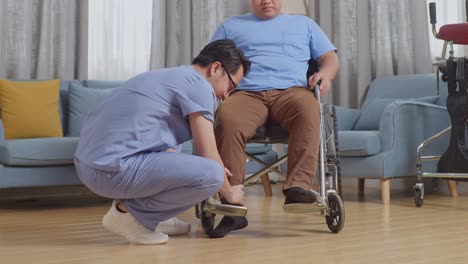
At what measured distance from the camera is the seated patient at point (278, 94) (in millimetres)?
2430

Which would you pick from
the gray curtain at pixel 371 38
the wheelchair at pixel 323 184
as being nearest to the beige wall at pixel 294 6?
the gray curtain at pixel 371 38

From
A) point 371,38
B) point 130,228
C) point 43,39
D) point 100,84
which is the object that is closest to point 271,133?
point 130,228

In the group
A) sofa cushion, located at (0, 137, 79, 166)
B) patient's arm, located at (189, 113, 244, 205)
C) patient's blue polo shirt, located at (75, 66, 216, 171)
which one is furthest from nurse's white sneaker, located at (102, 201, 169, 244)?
sofa cushion, located at (0, 137, 79, 166)

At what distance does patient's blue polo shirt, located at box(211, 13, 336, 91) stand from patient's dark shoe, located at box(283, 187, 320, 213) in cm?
54

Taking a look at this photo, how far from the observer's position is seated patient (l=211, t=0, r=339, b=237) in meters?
2.43

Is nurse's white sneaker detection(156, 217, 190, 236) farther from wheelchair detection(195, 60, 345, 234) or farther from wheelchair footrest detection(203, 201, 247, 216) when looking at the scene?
wheelchair footrest detection(203, 201, 247, 216)

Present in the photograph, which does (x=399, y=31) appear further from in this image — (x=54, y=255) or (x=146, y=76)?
(x=54, y=255)

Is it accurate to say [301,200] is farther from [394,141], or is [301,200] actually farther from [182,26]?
[182,26]

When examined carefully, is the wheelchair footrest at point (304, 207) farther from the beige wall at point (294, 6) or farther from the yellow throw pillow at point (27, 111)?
the beige wall at point (294, 6)

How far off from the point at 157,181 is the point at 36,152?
1514 millimetres

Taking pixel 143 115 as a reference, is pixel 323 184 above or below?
below

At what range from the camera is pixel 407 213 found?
126 inches

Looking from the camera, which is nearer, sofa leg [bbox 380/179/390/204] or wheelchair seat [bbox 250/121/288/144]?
wheelchair seat [bbox 250/121/288/144]

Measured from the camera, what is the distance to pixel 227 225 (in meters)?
2.43
